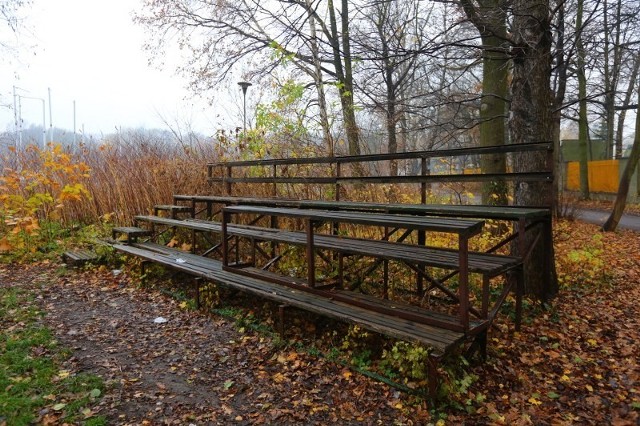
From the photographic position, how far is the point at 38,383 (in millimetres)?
2879

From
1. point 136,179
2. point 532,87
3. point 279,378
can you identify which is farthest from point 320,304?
point 136,179

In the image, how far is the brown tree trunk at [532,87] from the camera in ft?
15.2

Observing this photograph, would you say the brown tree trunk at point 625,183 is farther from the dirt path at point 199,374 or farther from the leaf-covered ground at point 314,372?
the dirt path at point 199,374

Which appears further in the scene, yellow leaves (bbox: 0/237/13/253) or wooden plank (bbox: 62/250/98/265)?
yellow leaves (bbox: 0/237/13/253)

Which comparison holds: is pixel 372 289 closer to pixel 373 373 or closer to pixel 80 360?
pixel 373 373

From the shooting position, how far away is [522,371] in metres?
3.11

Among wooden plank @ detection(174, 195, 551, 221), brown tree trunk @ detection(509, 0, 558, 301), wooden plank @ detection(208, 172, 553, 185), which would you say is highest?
brown tree trunk @ detection(509, 0, 558, 301)

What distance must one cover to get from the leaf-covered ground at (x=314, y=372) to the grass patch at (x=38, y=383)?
10 centimetres

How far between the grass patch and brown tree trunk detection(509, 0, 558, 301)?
4300 mm

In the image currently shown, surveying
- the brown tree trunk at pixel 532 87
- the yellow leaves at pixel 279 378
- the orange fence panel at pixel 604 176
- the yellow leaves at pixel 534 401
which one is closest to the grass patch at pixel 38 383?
the yellow leaves at pixel 279 378

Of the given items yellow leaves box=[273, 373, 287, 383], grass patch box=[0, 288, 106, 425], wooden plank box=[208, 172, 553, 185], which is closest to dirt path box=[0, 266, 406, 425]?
yellow leaves box=[273, 373, 287, 383]

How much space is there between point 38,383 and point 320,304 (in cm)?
197

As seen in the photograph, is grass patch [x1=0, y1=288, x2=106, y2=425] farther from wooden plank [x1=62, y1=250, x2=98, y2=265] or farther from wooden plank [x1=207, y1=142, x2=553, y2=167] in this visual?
wooden plank [x1=207, y1=142, x2=553, y2=167]

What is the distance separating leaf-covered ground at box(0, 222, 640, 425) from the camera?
265cm
